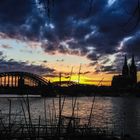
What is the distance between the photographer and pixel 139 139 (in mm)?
64750

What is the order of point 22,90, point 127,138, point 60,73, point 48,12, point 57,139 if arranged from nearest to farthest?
1. point 48,12
2. point 60,73
3. point 57,139
4. point 22,90
5. point 127,138

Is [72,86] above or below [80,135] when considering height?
above

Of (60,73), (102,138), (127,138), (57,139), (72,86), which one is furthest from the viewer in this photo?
(127,138)

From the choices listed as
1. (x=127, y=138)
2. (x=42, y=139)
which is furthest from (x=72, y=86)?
(x=127, y=138)

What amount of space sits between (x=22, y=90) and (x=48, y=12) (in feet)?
14.8

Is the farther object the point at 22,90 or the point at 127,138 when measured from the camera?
the point at 127,138

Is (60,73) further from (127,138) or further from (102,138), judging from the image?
(127,138)

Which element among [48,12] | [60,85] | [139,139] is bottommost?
[139,139]

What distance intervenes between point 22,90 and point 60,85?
7.56 ft

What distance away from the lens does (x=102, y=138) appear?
44938 millimetres

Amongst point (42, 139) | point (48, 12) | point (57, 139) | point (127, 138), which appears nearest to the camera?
point (48, 12)

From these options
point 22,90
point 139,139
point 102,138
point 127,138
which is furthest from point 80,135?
point 22,90

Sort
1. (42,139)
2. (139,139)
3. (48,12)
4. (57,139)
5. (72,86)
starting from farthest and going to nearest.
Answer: (139,139)
(42,139)
(72,86)
(57,139)
(48,12)

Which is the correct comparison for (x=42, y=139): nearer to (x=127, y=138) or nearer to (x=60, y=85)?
(x=127, y=138)
